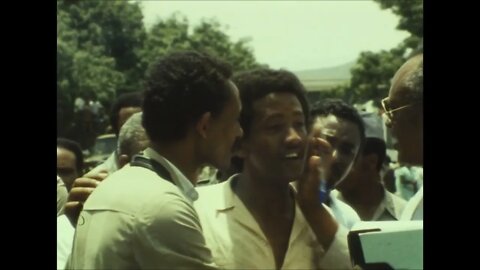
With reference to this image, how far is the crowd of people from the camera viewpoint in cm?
223

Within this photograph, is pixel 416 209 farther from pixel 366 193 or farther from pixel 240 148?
pixel 366 193

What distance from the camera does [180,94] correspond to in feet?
8.46

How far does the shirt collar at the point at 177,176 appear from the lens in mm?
2428

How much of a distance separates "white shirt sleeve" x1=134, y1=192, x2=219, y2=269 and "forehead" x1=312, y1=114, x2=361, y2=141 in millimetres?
1636

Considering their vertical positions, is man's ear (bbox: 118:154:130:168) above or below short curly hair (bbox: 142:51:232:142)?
below

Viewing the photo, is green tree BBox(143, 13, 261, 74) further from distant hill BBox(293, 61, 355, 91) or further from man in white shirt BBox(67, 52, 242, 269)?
man in white shirt BBox(67, 52, 242, 269)

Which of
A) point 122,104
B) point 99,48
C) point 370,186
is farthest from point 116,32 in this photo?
point 370,186

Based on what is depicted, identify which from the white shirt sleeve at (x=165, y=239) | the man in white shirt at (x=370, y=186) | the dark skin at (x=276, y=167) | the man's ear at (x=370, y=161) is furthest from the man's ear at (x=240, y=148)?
the man's ear at (x=370, y=161)

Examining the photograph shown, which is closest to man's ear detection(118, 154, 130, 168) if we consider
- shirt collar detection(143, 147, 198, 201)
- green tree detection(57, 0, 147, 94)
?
shirt collar detection(143, 147, 198, 201)

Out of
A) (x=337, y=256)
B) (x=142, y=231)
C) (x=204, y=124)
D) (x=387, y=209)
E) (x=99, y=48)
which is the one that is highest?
(x=99, y=48)

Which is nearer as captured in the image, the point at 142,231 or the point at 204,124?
the point at 142,231

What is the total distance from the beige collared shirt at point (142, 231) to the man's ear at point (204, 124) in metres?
0.31

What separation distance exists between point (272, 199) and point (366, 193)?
1724mm
